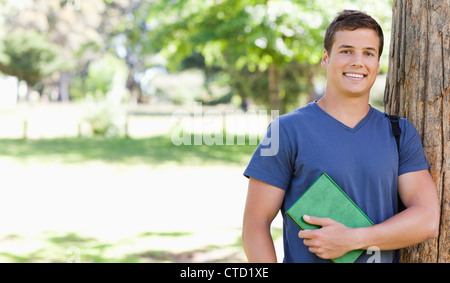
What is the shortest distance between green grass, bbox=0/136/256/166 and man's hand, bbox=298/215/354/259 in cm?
1222

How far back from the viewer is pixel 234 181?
37.0ft

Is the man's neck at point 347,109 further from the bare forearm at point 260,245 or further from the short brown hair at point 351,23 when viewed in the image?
the bare forearm at point 260,245

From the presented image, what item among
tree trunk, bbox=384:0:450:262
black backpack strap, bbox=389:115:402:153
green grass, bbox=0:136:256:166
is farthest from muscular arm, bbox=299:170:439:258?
green grass, bbox=0:136:256:166

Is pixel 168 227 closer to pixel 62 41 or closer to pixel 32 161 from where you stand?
pixel 32 161

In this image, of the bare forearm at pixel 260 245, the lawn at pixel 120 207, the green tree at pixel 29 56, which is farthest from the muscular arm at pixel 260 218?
the green tree at pixel 29 56

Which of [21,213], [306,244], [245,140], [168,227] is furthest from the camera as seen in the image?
[245,140]

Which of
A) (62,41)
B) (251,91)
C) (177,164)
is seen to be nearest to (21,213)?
(177,164)

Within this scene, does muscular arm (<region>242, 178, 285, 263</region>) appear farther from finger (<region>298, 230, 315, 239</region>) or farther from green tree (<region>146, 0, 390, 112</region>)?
green tree (<region>146, 0, 390, 112</region>)

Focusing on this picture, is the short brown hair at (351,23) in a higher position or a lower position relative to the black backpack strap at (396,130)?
higher

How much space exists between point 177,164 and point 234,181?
317 centimetres

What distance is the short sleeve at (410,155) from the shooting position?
207 cm

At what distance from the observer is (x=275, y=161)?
2.01 metres

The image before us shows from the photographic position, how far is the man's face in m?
2.06

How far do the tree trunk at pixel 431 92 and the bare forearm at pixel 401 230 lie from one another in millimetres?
375
